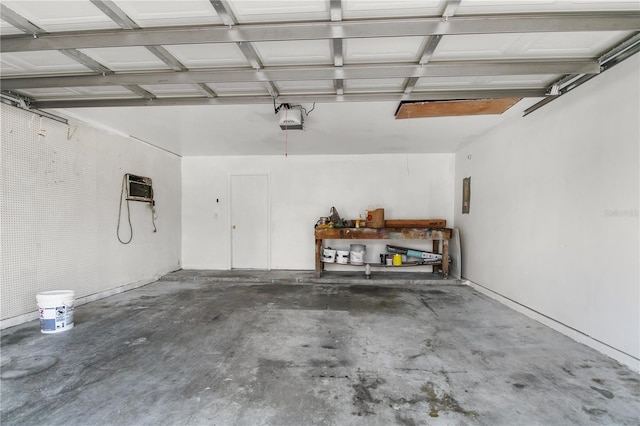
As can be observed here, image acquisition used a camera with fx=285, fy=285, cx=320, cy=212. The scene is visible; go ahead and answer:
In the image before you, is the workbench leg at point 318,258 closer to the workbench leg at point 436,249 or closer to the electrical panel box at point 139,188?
the workbench leg at point 436,249

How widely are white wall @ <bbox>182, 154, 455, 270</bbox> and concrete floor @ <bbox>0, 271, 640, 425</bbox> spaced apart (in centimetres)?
252

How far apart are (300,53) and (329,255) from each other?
4151mm

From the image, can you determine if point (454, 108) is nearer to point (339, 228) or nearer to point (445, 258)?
point (339, 228)

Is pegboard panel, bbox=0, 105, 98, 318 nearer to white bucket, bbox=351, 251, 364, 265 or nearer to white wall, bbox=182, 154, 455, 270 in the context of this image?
white wall, bbox=182, 154, 455, 270

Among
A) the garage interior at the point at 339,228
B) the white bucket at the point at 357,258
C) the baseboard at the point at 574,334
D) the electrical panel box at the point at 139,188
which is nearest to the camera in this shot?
the garage interior at the point at 339,228

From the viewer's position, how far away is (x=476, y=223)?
5004mm

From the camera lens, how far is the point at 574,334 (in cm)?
288

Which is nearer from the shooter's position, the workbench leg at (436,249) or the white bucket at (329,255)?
the white bucket at (329,255)

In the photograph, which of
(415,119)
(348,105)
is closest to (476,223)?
(415,119)

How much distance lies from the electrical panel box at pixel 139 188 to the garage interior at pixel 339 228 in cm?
4

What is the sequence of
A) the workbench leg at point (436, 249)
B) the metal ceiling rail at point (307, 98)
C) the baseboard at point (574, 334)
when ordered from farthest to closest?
the workbench leg at point (436, 249) < the metal ceiling rail at point (307, 98) < the baseboard at point (574, 334)

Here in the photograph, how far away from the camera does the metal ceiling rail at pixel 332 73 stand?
244 cm

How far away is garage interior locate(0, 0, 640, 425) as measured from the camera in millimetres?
1928

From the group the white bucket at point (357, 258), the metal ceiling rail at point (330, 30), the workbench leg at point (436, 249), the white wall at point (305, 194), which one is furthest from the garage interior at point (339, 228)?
the white wall at point (305, 194)
